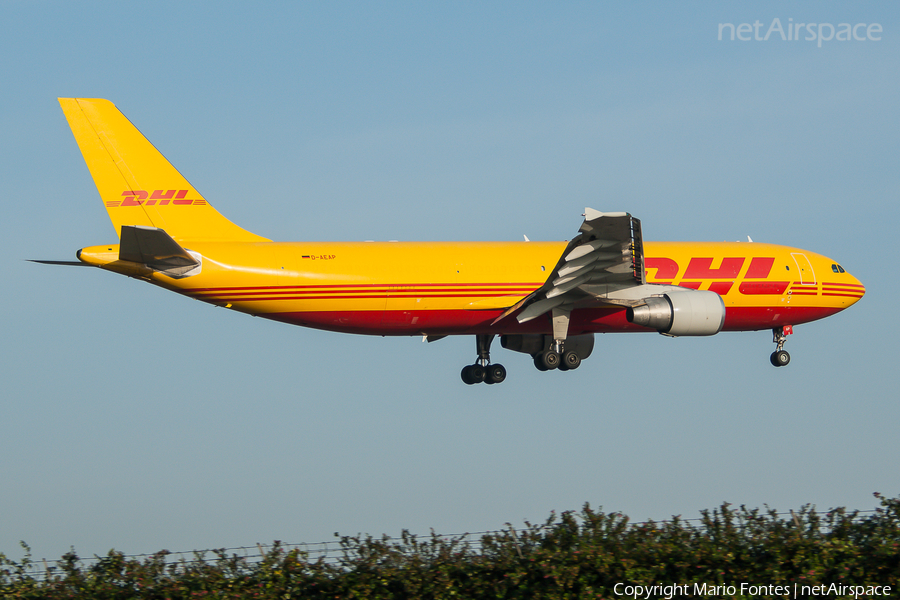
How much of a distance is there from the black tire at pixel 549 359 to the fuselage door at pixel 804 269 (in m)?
10.6

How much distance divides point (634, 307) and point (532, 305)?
3.57 meters

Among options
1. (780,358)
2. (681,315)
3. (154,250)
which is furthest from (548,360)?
(154,250)

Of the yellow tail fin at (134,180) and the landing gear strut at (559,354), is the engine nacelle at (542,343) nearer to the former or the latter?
the landing gear strut at (559,354)

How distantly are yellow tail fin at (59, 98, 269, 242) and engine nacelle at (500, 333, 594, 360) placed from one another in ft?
36.9

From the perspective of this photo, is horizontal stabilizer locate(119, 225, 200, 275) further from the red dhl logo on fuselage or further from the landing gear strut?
the red dhl logo on fuselage

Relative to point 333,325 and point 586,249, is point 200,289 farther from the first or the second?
point 586,249

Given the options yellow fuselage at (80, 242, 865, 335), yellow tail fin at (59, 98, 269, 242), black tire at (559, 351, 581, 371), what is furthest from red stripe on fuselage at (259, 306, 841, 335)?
yellow tail fin at (59, 98, 269, 242)

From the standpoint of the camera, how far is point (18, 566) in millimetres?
20469

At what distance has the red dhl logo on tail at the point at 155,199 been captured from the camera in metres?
33.8

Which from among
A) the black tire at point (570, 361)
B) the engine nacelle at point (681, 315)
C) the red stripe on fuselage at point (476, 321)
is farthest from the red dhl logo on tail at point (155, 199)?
the engine nacelle at point (681, 315)

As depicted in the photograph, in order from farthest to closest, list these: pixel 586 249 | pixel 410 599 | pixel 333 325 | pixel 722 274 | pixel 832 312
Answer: pixel 832 312
pixel 722 274
pixel 333 325
pixel 586 249
pixel 410 599

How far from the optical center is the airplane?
1287 inches

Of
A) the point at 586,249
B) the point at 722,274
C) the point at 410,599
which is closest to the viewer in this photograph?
the point at 410,599

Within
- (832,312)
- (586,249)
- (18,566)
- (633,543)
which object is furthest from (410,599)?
(832,312)
